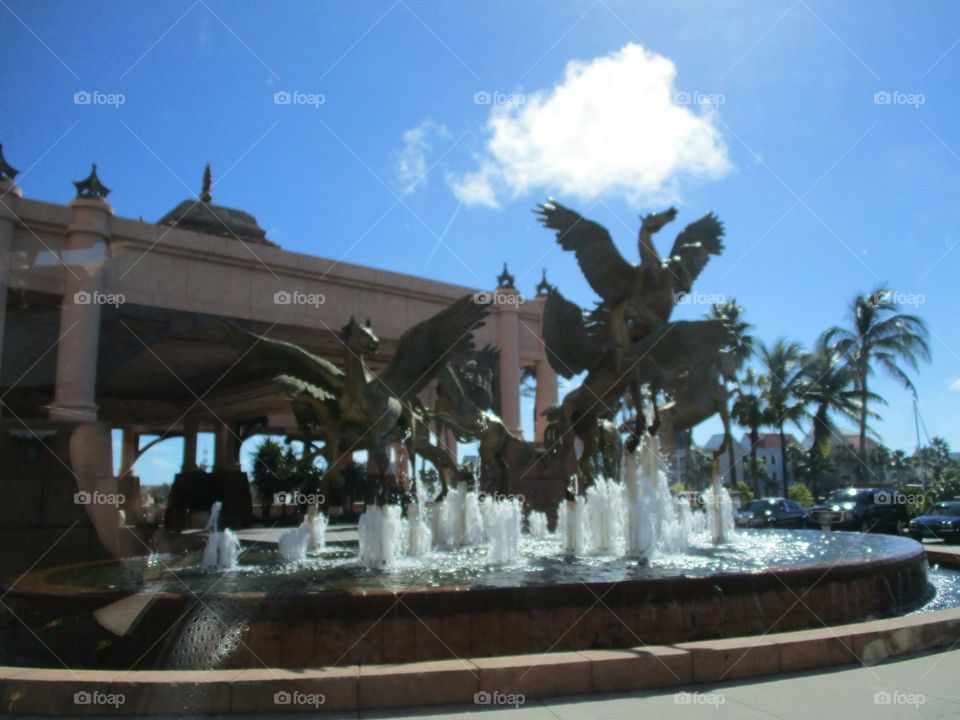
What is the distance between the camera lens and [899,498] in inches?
818

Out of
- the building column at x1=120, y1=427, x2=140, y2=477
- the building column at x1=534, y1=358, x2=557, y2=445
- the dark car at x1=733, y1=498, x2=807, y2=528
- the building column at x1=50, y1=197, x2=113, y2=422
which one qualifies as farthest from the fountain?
the building column at x1=120, y1=427, x2=140, y2=477

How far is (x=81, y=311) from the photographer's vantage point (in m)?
18.9

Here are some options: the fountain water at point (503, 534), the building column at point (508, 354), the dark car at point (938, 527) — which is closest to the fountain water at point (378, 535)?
the fountain water at point (503, 534)

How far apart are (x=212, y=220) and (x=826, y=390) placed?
27207mm

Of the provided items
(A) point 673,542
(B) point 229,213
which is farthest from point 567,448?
(B) point 229,213

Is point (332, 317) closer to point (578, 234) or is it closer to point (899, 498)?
point (578, 234)

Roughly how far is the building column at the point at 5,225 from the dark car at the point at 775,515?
20.4 m

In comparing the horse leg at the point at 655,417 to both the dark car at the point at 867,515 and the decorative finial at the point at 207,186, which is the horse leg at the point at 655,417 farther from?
the decorative finial at the point at 207,186

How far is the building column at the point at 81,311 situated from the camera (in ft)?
60.3

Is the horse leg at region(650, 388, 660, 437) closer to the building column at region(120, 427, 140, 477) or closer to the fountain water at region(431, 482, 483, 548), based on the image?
the fountain water at region(431, 482, 483, 548)

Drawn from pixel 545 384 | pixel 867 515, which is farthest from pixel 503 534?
pixel 545 384

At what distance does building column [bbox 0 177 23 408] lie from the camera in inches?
695

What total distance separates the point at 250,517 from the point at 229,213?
455 inches

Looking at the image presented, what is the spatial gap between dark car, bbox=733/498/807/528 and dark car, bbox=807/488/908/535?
2.59 feet
